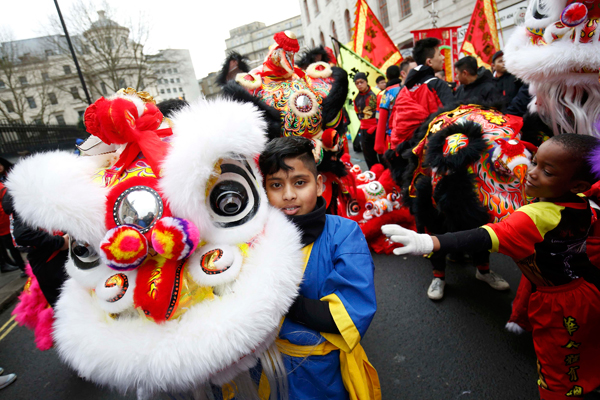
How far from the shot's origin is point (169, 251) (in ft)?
2.88

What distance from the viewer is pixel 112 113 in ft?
3.48

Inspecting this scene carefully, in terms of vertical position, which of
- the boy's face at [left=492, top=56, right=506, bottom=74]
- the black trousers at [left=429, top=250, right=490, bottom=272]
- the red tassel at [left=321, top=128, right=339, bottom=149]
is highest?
the boy's face at [left=492, top=56, right=506, bottom=74]

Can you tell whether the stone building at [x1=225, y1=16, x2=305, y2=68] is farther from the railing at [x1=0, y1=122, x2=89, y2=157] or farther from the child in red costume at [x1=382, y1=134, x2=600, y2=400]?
the child in red costume at [x1=382, y1=134, x2=600, y2=400]

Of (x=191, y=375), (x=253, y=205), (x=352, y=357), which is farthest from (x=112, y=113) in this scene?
(x=352, y=357)

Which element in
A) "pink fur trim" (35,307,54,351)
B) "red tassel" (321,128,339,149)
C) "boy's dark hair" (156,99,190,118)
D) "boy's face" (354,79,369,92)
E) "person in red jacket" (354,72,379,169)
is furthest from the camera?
"boy's face" (354,79,369,92)

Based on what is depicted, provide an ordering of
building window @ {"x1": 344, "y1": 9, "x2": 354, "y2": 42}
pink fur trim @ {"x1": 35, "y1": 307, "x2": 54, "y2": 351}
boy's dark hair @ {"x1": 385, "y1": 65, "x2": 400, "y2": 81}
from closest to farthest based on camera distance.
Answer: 1. pink fur trim @ {"x1": 35, "y1": 307, "x2": 54, "y2": 351}
2. boy's dark hair @ {"x1": 385, "y1": 65, "x2": 400, "y2": 81}
3. building window @ {"x1": 344, "y1": 9, "x2": 354, "y2": 42}

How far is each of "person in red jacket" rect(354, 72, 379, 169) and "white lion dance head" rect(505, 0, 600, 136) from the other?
154 inches

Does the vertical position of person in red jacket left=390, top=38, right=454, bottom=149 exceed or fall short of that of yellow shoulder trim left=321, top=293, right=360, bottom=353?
it exceeds it

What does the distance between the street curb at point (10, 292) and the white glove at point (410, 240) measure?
17.5 feet

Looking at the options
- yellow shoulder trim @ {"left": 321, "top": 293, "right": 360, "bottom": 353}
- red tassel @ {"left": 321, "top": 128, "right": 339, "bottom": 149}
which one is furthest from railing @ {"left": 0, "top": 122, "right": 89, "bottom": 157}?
yellow shoulder trim @ {"left": 321, "top": 293, "right": 360, "bottom": 353}

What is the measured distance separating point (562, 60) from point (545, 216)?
946mm

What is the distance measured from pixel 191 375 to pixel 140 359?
0.14 m

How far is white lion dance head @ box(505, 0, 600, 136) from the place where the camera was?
5.44 ft

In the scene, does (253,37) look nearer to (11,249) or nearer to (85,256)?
(11,249)
